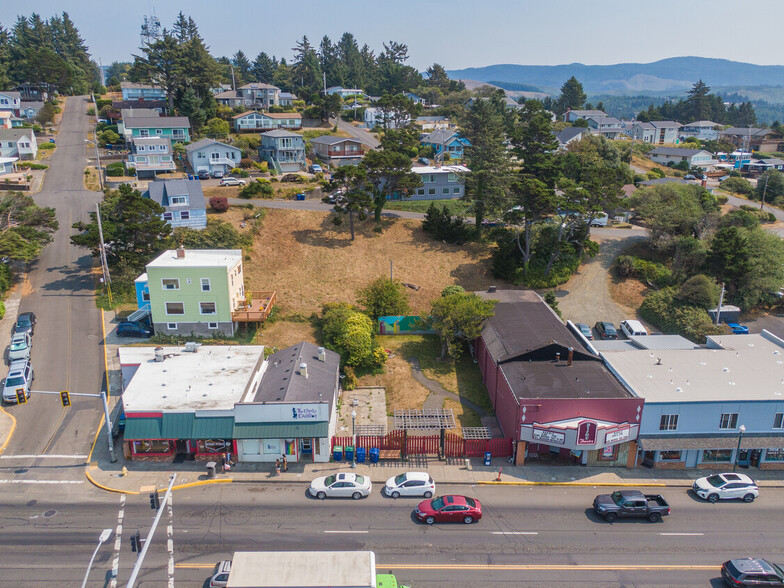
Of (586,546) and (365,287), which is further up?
(365,287)

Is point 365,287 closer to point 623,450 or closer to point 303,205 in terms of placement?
point 303,205

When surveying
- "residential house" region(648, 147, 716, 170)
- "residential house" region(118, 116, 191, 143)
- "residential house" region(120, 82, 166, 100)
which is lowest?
"residential house" region(648, 147, 716, 170)

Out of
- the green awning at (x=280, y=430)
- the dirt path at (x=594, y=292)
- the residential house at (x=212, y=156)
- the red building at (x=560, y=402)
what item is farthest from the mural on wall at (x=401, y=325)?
the residential house at (x=212, y=156)

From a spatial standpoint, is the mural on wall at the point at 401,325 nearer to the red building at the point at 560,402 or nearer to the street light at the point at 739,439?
the red building at the point at 560,402

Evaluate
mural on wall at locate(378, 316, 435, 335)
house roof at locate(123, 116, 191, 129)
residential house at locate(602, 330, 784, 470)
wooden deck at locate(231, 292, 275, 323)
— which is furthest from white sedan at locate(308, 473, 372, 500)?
house roof at locate(123, 116, 191, 129)

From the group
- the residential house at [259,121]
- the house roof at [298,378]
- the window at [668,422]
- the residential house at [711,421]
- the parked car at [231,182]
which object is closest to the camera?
the residential house at [711,421]

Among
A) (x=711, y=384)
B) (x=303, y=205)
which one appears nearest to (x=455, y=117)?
(x=303, y=205)

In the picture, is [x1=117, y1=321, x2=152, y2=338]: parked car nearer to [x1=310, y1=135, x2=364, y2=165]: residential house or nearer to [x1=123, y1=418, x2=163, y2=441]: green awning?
[x1=123, y1=418, x2=163, y2=441]: green awning
